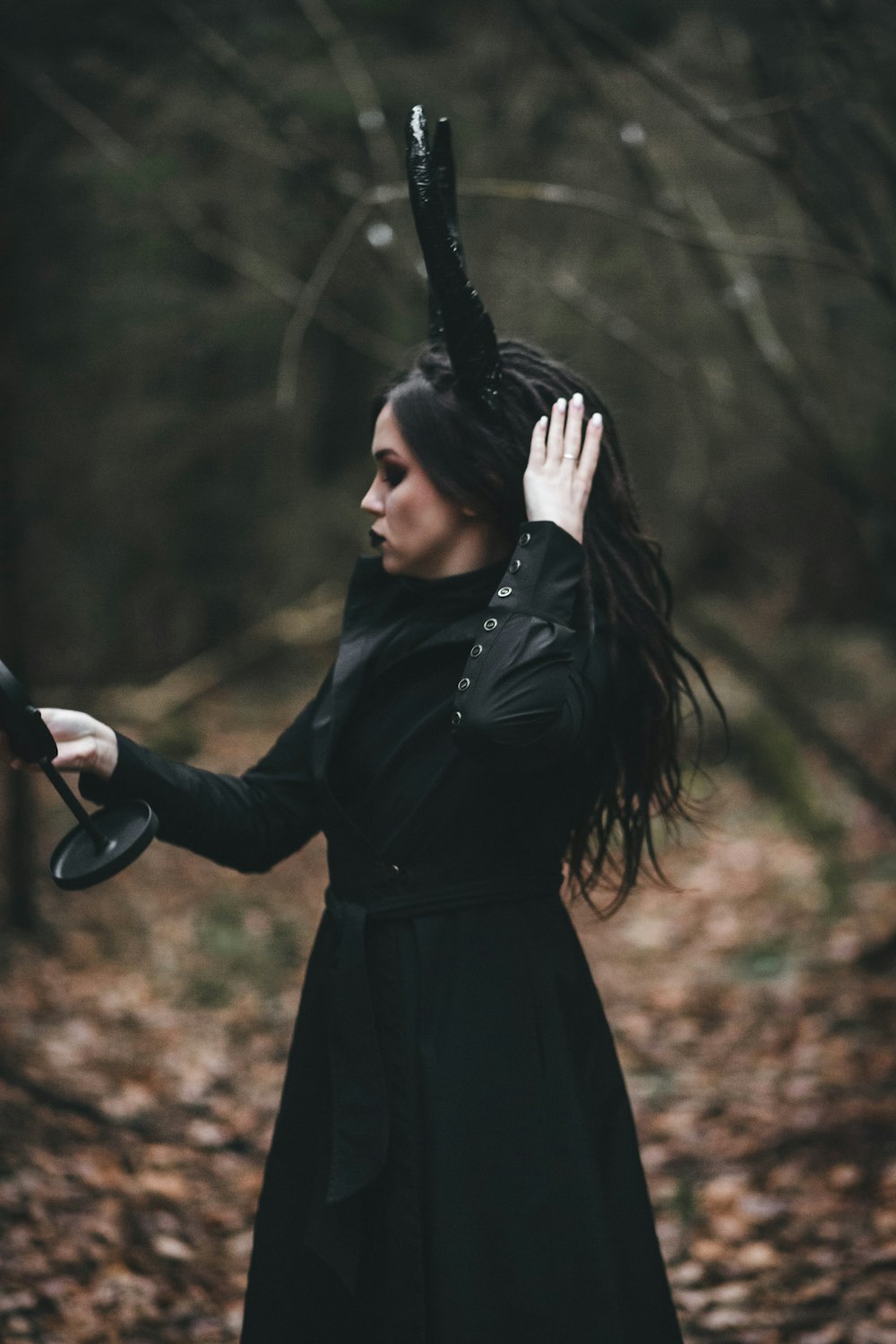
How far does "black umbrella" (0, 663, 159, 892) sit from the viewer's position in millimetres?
2025

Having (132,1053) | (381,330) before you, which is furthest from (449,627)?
(381,330)

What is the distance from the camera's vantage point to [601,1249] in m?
2.16

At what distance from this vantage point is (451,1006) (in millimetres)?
2199

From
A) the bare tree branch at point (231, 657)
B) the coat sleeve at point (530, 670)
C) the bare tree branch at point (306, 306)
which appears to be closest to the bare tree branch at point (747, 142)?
the bare tree branch at point (306, 306)

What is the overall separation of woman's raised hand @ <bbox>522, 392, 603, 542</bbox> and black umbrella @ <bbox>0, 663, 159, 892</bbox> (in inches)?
33.9

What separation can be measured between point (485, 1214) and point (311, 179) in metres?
3.76

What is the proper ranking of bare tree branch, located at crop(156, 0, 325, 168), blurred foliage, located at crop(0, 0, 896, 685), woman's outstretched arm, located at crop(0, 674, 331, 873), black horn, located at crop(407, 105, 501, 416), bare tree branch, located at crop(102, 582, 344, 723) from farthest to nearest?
1. bare tree branch, located at crop(102, 582, 344, 723)
2. blurred foliage, located at crop(0, 0, 896, 685)
3. bare tree branch, located at crop(156, 0, 325, 168)
4. woman's outstretched arm, located at crop(0, 674, 331, 873)
5. black horn, located at crop(407, 105, 501, 416)

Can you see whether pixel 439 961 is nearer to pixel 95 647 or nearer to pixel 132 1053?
pixel 132 1053

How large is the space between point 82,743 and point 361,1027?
709mm

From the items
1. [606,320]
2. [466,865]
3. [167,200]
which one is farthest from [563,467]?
[167,200]

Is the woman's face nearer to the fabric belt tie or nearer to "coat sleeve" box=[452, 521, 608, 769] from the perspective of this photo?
"coat sleeve" box=[452, 521, 608, 769]

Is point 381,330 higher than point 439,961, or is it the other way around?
point 381,330

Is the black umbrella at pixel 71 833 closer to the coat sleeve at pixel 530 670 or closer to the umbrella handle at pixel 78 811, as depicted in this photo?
the umbrella handle at pixel 78 811

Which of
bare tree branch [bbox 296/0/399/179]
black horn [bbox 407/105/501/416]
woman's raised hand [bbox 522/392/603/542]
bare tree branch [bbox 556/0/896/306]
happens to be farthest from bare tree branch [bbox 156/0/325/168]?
woman's raised hand [bbox 522/392/603/542]
